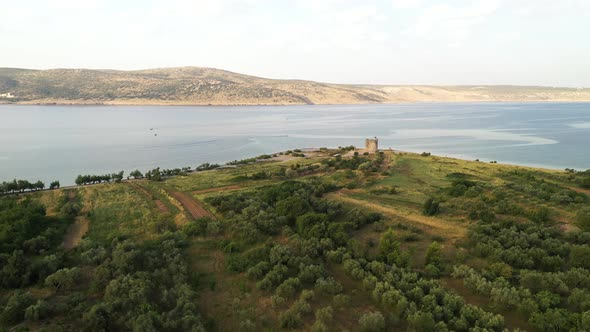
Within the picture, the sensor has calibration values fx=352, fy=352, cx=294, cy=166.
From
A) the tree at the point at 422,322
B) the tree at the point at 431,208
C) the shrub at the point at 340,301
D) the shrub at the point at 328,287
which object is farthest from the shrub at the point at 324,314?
the tree at the point at 431,208

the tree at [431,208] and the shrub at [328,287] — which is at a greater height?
the tree at [431,208]

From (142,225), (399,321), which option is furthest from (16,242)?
(399,321)

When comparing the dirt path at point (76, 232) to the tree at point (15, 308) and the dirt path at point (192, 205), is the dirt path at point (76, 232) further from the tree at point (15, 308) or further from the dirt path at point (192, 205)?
the dirt path at point (192, 205)

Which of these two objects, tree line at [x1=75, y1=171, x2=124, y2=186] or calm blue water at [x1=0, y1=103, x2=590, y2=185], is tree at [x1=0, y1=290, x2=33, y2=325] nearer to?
tree line at [x1=75, y1=171, x2=124, y2=186]

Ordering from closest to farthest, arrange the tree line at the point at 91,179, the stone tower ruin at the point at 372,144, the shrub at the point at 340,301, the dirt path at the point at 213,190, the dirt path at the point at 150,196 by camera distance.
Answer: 1. the shrub at the point at 340,301
2. the dirt path at the point at 150,196
3. the dirt path at the point at 213,190
4. the tree line at the point at 91,179
5. the stone tower ruin at the point at 372,144

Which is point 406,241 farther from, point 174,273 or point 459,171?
point 459,171

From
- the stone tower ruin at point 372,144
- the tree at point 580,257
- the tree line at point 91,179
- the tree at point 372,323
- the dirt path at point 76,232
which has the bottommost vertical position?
the tree at point 372,323
